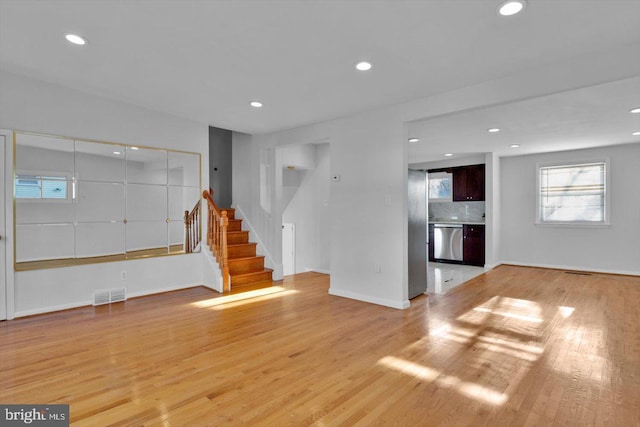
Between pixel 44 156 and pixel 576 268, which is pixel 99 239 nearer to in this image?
pixel 44 156

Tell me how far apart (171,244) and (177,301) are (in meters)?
0.97

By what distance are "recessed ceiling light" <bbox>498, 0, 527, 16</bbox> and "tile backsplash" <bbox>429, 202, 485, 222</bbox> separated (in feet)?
20.7

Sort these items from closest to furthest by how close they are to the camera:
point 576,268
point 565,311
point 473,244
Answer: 1. point 565,311
2. point 576,268
3. point 473,244

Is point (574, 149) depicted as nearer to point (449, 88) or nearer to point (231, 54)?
point (449, 88)

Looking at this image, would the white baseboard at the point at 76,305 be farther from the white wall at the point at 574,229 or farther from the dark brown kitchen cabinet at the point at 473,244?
the white wall at the point at 574,229

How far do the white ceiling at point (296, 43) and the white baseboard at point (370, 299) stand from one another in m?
2.50

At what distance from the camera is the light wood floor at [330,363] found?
1989 millimetres

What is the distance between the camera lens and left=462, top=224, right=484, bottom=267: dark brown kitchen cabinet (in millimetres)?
7402

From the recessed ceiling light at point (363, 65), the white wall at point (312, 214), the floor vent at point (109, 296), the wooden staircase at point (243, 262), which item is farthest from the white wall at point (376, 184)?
the floor vent at point (109, 296)

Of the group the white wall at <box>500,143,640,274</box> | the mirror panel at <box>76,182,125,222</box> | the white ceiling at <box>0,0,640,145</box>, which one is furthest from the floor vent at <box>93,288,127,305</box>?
the white wall at <box>500,143,640,274</box>

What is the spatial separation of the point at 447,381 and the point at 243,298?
2993mm

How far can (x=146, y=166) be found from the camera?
4719mm

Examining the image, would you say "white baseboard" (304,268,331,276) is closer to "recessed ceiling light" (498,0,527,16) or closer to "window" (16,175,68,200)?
"window" (16,175,68,200)

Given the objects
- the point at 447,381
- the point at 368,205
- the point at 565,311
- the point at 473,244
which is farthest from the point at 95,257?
the point at 473,244
